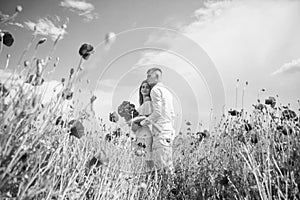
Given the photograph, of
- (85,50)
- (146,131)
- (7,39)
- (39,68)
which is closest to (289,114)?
(146,131)

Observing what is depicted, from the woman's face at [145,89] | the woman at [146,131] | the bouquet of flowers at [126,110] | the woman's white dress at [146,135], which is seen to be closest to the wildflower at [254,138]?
the bouquet of flowers at [126,110]

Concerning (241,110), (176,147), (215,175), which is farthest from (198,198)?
(176,147)

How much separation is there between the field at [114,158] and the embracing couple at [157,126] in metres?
0.31

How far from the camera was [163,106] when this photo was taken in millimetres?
4520

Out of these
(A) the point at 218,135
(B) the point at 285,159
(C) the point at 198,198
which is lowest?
(C) the point at 198,198

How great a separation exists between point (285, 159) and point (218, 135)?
5.07 feet

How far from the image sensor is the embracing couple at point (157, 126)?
442 centimetres

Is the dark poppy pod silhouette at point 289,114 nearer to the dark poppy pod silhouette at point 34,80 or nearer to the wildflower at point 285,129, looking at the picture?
the wildflower at point 285,129

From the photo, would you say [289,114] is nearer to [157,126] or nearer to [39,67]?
[157,126]

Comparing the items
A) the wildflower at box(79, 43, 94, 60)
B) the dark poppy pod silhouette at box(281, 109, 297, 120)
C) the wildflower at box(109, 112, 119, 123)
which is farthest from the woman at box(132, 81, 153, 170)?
the wildflower at box(79, 43, 94, 60)

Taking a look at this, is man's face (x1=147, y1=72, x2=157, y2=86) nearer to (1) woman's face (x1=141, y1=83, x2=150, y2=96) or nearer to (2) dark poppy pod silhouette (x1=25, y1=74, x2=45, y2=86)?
(1) woman's face (x1=141, y1=83, x2=150, y2=96)

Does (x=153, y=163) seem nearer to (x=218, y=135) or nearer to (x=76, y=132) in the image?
(x=218, y=135)

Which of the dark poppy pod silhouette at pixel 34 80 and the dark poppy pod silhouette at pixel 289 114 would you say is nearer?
the dark poppy pod silhouette at pixel 34 80

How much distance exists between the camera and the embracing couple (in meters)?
4.42
